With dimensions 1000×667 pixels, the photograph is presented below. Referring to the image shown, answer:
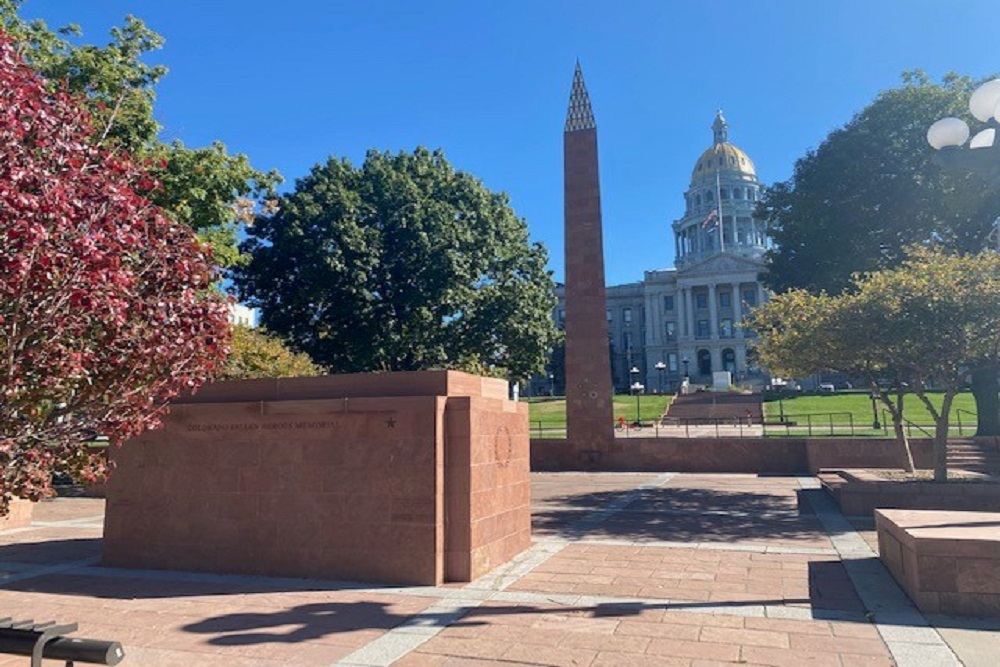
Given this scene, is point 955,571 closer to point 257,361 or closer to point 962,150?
point 962,150

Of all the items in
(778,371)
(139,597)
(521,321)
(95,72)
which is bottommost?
(139,597)

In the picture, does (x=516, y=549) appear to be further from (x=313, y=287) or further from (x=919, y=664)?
(x=313, y=287)

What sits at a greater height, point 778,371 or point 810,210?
point 810,210

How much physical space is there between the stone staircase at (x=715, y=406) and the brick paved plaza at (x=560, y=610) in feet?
106

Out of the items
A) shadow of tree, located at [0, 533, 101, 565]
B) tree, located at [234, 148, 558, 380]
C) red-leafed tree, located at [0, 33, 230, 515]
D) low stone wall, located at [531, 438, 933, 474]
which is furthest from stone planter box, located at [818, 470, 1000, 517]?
tree, located at [234, 148, 558, 380]

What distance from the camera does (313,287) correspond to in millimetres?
23172

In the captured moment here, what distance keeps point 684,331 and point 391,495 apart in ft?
297

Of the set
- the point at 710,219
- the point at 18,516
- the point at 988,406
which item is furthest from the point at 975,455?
the point at 710,219

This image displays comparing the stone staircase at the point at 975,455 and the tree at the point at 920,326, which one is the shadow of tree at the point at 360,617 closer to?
the tree at the point at 920,326

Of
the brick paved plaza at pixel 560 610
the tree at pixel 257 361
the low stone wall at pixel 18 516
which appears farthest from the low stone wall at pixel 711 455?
the low stone wall at pixel 18 516

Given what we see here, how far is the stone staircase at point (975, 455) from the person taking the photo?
18719 mm

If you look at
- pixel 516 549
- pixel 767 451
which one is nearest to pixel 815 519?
pixel 516 549

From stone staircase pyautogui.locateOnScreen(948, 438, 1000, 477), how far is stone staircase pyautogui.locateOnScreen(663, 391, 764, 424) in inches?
751

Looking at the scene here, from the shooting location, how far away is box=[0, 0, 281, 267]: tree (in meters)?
13.8
